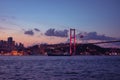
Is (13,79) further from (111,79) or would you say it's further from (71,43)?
(71,43)

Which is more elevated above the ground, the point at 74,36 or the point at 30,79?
the point at 74,36

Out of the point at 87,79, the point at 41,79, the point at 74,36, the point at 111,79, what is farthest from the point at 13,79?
the point at 74,36

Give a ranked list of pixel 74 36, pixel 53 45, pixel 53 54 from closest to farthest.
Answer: pixel 53 45 < pixel 74 36 < pixel 53 54

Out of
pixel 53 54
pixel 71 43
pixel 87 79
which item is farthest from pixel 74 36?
pixel 87 79

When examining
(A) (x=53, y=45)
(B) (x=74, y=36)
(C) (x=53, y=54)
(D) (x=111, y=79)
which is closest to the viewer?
(D) (x=111, y=79)

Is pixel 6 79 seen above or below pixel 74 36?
below

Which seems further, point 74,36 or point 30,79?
point 74,36

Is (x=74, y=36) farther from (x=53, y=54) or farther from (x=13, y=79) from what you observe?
(x=13, y=79)

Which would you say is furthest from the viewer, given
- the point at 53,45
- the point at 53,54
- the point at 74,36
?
the point at 53,54

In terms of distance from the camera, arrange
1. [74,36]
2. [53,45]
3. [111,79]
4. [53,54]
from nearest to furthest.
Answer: [111,79], [53,45], [74,36], [53,54]
